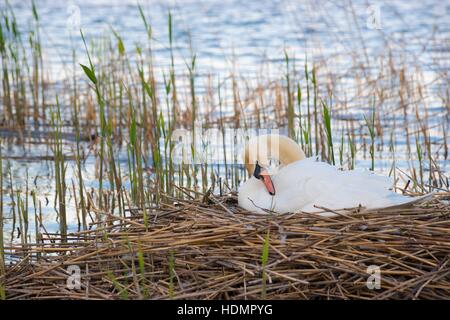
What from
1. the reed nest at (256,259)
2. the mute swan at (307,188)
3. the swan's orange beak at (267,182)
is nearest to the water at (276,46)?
the mute swan at (307,188)

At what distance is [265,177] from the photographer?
17.3 feet

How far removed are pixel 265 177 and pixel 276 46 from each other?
8.98 meters

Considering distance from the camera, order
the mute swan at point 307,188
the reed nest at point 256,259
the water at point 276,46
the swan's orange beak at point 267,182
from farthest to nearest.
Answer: the water at point 276,46
the swan's orange beak at point 267,182
the mute swan at point 307,188
the reed nest at point 256,259

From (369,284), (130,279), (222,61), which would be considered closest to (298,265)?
(369,284)

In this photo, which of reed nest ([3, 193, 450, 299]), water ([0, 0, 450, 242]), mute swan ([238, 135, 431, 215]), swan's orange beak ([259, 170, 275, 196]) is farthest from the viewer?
water ([0, 0, 450, 242])

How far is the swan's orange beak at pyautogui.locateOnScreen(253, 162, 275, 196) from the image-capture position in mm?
5223

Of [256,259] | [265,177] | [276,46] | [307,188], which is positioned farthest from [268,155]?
[276,46]

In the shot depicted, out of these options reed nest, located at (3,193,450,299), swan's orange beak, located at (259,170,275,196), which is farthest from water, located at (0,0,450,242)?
reed nest, located at (3,193,450,299)

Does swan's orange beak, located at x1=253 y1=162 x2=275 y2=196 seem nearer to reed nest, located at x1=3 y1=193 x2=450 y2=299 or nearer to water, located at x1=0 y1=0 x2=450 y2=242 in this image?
reed nest, located at x1=3 y1=193 x2=450 y2=299

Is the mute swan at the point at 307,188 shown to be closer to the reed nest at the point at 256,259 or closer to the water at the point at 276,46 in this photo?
the reed nest at the point at 256,259

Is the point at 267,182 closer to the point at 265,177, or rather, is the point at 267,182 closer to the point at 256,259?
the point at 265,177

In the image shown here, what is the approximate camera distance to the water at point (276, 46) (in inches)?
353
